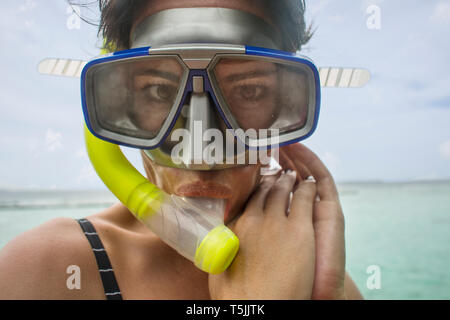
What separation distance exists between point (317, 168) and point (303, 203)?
0.23 meters

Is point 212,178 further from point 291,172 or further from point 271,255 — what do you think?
point 291,172

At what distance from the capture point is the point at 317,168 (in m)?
1.21

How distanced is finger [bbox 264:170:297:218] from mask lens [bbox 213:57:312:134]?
21 centimetres

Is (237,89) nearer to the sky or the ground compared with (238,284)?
nearer to the sky

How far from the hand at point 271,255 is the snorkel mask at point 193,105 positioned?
0.05 m

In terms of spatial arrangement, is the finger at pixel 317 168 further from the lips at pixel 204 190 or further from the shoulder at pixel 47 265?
the shoulder at pixel 47 265

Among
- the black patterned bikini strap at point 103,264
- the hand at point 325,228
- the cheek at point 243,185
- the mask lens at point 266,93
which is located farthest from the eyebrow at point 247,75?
the black patterned bikini strap at point 103,264

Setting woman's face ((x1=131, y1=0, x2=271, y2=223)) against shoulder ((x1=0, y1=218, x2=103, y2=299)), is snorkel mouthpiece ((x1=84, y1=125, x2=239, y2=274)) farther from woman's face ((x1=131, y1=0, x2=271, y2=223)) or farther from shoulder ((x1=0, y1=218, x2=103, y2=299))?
shoulder ((x1=0, y1=218, x2=103, y2=299))

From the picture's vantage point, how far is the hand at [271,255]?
0.80 m

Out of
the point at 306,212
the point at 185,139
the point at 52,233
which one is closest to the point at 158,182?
the point at 185,139

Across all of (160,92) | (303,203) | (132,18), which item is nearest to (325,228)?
(303,203)
